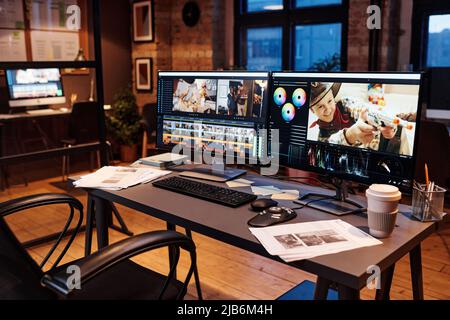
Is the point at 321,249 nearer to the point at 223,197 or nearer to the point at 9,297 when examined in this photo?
the point at 223,197

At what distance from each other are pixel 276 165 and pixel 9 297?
1107 mm

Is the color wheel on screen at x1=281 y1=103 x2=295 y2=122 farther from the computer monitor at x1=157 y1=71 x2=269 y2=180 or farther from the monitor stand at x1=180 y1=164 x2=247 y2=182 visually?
the monitor stand at x1=180 y1=164 x2=247 y2=182

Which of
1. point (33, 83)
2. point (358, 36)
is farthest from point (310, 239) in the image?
point (33, 83)

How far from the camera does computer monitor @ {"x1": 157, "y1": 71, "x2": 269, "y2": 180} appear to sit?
196 centimetres

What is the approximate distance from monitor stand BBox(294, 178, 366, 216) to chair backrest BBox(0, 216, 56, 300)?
95cm

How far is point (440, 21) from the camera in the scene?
13.3 ft

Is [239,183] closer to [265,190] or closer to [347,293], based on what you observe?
[265,190]

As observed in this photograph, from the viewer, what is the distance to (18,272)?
1.30 meters

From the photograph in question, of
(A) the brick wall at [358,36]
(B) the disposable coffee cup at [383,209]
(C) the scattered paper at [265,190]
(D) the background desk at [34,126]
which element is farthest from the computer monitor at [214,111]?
(D) the background desk at [34,126]

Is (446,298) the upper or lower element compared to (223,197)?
lower

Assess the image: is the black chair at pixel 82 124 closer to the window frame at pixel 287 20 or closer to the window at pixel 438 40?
the window frame at pixel 287 20

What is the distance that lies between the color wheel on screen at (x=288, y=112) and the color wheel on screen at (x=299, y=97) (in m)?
0.02

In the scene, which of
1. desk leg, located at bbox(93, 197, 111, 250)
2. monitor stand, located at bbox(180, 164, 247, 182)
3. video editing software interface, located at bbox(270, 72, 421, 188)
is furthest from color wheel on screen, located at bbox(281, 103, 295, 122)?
desk leg, located at bbox(93, 197, 111, 250)

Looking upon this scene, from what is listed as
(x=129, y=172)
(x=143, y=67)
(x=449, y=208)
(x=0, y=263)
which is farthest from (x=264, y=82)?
(x=143, y=67)
